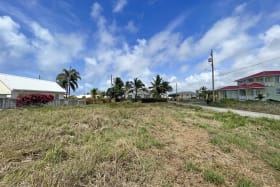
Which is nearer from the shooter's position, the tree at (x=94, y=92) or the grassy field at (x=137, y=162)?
the grassy field at (x=137, y=162)

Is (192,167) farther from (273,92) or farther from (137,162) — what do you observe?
(273,92)

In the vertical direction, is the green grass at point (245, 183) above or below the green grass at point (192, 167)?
below

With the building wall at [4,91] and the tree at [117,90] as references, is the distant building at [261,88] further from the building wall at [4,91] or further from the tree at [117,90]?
the building wall at [4,91]

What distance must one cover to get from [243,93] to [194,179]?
3903 centimetres

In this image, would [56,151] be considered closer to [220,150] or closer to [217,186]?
[217,186]

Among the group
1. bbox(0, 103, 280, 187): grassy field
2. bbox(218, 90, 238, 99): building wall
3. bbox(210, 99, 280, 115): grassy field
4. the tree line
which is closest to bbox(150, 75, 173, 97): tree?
the tree line

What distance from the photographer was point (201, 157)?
12.6 ft

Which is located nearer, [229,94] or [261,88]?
[261,88]

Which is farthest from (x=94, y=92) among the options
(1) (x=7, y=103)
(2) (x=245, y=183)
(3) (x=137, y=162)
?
(2) (x=245, y=183)

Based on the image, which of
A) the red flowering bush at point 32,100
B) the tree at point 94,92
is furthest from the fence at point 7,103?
the tree at point 94,92

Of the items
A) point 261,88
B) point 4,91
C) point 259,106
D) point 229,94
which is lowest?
point 259,106

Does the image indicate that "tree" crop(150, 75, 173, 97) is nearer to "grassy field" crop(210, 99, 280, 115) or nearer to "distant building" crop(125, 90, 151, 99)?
"distant building" crop(125, 90, 151, 99)

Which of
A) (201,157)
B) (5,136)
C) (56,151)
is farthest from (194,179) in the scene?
(5,136)

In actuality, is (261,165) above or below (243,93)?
below
